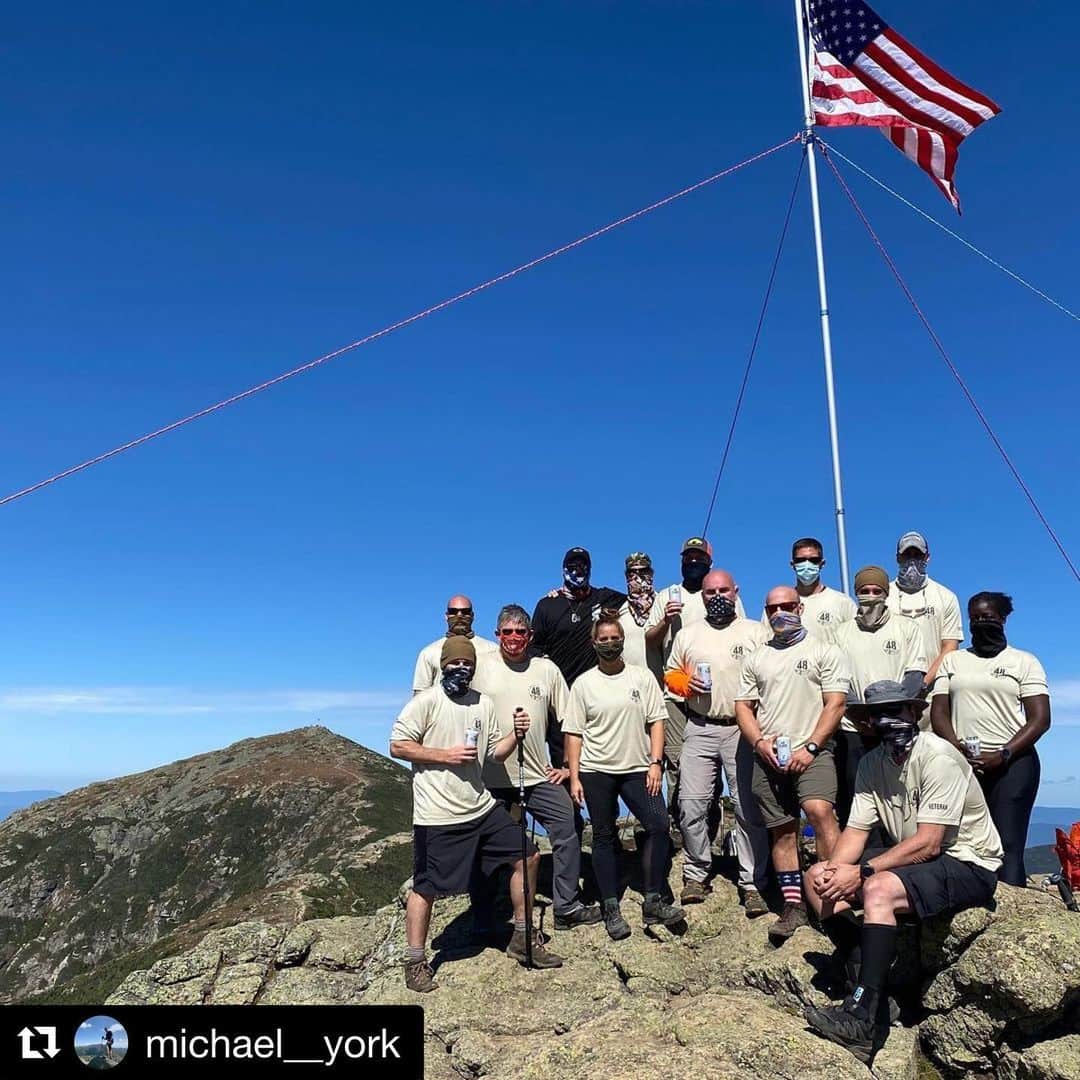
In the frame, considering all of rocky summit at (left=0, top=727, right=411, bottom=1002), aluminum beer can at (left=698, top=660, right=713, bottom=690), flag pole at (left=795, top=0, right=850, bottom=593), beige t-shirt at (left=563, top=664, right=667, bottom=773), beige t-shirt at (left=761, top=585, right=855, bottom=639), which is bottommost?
rocky summit at (left=0, top=727, right=411, bottom=1002)

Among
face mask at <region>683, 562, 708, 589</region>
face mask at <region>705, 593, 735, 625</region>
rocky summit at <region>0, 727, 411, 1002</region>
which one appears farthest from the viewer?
rocky summit at <region>0, 727, 411, 1002</region>

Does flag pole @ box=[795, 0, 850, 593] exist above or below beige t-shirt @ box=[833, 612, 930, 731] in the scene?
above

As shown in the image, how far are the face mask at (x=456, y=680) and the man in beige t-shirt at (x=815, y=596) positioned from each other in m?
4.03

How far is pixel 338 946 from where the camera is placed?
13.2m

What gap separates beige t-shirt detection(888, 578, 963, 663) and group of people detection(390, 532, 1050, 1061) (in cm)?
3

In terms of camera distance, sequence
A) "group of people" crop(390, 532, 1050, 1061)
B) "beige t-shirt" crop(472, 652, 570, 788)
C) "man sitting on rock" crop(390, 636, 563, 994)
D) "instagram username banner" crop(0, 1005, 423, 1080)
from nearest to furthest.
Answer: "instagram username banner" crop(0, 1005, 423, 1080)
"group of people" crop(390, 532, 1050, 1061)
"man sitting on rock" crop(390, 636, 563, 994)
"beige t-shirt" crop(472, 652, 570, 788)

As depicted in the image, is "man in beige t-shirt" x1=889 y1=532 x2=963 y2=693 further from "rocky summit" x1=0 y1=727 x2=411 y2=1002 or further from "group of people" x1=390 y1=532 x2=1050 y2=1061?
"rocky summit" x1=0 y1=727 x2=411 y2=1002

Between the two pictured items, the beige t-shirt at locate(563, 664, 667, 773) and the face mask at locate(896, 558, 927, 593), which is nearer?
the beige t-shirt at locate(563, 664, 667, 773)

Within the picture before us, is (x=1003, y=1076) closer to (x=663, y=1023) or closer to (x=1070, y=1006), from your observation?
(x=1070, y=1006)

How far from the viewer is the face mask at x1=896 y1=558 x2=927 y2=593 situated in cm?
1104

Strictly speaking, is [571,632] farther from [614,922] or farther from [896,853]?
[896,853]

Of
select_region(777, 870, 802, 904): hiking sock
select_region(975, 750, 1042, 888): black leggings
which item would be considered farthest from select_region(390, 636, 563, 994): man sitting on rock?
select_region(975, 750, 1042, 888): black leggings

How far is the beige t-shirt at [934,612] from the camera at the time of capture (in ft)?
35.3

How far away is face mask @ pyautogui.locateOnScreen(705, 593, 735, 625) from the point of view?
10.9 m
